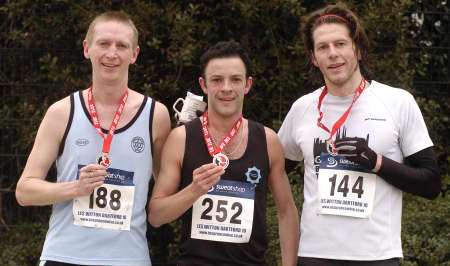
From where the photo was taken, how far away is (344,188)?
12.6ft

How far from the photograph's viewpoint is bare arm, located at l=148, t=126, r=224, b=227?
3.84 m

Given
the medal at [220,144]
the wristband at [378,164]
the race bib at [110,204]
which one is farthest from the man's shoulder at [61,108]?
the wristband at [378,164]

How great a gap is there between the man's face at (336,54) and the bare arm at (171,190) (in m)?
0.81

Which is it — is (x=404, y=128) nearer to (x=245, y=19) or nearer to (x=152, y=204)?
(x=152, y=204)

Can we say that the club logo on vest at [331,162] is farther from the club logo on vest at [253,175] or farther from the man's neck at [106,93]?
the man's neck at [106,93]

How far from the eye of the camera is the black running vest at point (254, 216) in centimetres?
391

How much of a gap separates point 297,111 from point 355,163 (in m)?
0.54

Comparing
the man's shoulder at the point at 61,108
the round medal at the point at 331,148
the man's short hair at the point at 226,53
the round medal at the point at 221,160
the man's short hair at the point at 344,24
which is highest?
the man's short hair at the point at 344,24

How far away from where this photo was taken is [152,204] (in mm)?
3988

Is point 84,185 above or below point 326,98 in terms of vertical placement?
below

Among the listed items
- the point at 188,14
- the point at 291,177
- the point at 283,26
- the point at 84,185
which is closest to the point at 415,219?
the point at 291,177

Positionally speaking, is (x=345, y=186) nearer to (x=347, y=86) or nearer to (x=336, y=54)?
(x=347, y=86)

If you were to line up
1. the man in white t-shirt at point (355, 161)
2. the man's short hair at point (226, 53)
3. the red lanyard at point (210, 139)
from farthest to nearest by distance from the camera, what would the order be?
1. the man's short hair at point (226, 53)
2. the red lanyard at point (210, 139)
3. the man in white t-shirt at point (355, 161)

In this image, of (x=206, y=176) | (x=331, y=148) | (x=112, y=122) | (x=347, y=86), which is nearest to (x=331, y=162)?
(x=331, y=148)
